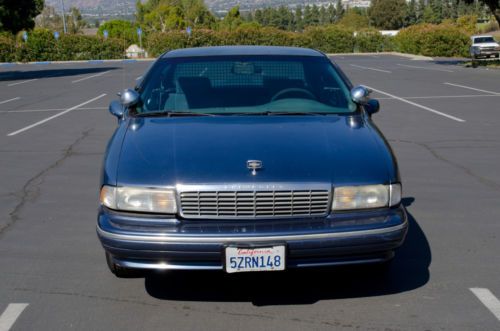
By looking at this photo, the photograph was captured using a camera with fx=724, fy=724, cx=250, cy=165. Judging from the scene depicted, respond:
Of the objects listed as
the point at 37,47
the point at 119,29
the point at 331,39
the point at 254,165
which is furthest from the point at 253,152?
the point at 119,29

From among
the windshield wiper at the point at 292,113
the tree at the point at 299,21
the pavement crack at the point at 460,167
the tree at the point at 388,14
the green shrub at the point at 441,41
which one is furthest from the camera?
the tree at the point at 299,21

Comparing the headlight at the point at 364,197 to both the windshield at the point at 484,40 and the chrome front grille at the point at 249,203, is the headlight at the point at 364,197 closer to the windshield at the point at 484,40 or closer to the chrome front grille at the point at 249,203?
the chrome front grille at the point at 249,203

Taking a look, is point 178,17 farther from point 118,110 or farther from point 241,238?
point 241,238

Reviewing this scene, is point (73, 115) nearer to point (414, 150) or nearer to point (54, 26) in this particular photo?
point (414, 150)

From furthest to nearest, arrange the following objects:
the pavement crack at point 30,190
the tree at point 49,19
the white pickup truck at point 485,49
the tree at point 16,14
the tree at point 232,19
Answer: the tree at point 49,19 < the tree at point 232,19 < the white pickup truck at point 485,49 < the tree at point 16,14 < the pavement crack at point 30,190

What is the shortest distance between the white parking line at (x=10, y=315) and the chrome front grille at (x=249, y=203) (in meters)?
1.22

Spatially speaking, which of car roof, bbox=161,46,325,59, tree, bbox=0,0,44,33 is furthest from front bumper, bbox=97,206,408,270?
tree, bbox=0,0,44,33

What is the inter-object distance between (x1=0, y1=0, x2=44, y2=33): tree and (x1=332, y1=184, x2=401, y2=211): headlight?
113ft

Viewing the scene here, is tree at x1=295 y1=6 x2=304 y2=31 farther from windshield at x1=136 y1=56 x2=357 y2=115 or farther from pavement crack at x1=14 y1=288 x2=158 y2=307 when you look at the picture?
pavement crack at x1=14 y1=288 x2=158 y2=307

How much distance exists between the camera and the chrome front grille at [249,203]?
13.6 ft

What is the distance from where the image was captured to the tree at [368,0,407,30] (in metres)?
116

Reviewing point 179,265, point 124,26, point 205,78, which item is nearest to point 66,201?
point 205,78

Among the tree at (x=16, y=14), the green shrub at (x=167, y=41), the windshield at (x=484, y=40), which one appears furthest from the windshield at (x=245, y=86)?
the green shrub at (x=167, y=41)

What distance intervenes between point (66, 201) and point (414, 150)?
520cm
